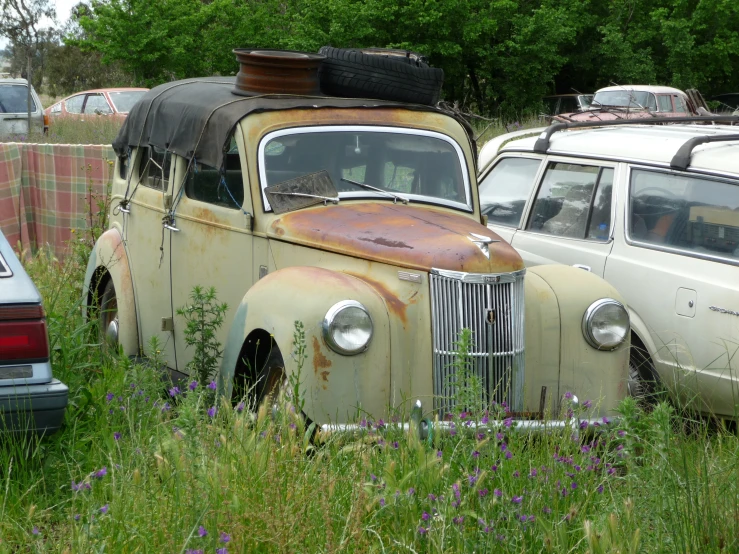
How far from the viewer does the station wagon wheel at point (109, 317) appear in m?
6.98

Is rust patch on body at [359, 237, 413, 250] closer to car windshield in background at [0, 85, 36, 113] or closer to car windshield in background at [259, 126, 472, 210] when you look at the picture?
car windshield in background at [259, 126, 472, 210]

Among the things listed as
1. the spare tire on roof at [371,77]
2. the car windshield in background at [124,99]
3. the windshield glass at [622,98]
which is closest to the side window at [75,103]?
the car windshield in background at [124,99]

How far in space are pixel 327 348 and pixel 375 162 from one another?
1.68 meters

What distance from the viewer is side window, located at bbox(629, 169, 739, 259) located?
19.5 feet

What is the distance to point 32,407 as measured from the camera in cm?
420

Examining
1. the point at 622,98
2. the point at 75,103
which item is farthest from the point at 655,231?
the point at 75,103

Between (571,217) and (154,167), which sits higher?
(154,167)

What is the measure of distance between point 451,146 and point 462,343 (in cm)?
259

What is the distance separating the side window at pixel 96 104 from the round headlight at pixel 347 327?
18.4m

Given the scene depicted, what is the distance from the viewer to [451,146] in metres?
6.28

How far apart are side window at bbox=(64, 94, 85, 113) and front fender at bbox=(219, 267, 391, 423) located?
19340mm

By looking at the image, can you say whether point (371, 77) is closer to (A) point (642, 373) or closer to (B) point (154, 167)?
(B) point (154, 167)

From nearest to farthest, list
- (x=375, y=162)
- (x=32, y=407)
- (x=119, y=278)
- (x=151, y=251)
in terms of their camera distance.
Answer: (x=32, y=407)
(x=375, y=162)
(x=151, y=251)
(x=119, y=278)

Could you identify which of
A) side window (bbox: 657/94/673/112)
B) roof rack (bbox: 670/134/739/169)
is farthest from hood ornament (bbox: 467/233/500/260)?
side window (bbox: 657/94/673/112)
